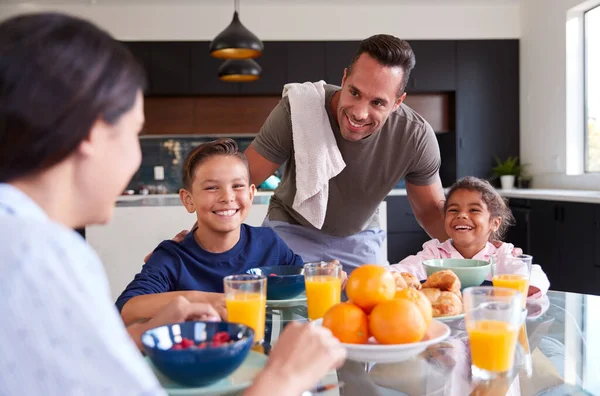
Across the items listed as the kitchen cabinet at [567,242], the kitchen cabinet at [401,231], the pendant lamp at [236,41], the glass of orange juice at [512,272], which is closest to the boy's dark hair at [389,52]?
the glass of orange juice at [512,272]

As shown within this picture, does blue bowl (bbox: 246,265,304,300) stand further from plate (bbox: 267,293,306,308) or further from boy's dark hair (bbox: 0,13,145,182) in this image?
boy's dark hair (bbox: 0,13,145,182)

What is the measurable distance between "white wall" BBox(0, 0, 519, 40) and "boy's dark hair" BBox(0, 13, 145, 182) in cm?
580

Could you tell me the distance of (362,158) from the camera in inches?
87.7

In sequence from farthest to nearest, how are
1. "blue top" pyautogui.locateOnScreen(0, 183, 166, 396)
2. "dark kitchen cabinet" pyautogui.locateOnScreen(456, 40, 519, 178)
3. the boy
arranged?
1. "dark kitchen cabinet" pyautogui.locateOnScreen(456, 40, 519, 178)
2. the boy
3. "blue top" pyautogui.locateOnScreen(0, 183, 166, 396)

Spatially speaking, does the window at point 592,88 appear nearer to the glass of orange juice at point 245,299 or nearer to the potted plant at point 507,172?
the potted plant at point 507,172

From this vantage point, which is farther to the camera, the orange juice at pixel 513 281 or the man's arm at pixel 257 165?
the man's arm at pixel 257 165

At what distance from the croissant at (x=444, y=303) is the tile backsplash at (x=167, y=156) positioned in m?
5.60

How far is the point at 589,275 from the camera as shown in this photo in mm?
4105

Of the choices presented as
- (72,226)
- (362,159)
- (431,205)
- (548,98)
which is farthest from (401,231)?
(72,226)

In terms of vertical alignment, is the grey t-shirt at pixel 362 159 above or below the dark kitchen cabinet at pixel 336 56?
below

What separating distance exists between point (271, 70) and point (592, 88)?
3.01 m

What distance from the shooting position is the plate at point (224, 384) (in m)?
0.84

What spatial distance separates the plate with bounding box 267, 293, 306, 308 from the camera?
1.42 metres

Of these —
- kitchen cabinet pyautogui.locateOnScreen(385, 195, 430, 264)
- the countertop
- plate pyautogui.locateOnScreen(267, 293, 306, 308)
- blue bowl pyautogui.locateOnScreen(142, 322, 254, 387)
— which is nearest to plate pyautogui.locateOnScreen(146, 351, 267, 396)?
blue bowl pyautogui.locateOnScreen(142, 322, 254, 387)
